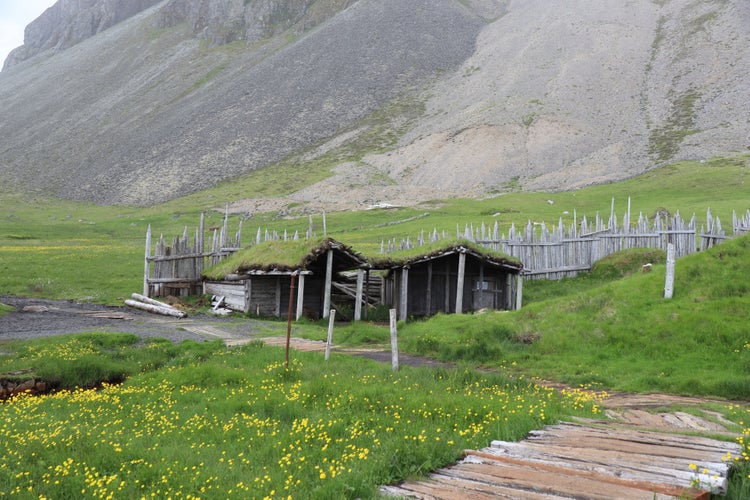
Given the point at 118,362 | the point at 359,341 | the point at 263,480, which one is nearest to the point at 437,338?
the point at 359,341

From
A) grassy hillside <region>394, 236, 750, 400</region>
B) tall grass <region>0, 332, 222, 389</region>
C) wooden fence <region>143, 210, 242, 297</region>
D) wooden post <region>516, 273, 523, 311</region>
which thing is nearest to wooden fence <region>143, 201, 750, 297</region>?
wooden fence <region>143, 210, 242, 297</region>

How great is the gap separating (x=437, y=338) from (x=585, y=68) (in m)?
88.1

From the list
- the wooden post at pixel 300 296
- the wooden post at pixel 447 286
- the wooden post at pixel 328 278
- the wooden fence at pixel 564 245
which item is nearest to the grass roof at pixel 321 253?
the wooden post at pixel 328 278

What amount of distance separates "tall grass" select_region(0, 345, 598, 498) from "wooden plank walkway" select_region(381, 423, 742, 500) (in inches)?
19.6

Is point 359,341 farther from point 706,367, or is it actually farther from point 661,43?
point 661,43

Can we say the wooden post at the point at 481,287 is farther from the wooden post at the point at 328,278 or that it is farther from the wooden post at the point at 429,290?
the wooden post at the point at 328,278

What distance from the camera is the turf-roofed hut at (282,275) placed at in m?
23.2

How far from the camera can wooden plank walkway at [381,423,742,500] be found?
464 centimetres

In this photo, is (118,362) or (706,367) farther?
(118,362)

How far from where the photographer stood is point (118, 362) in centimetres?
1380

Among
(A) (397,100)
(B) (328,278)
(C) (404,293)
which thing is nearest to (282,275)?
(B) (328,278)

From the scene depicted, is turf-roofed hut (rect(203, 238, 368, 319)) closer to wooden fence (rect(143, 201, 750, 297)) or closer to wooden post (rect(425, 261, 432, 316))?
wooden fence (rect(143, 201, 750, 297))

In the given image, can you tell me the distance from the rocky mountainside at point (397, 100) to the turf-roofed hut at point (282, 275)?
39412 millimetres

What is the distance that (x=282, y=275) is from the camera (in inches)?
962
